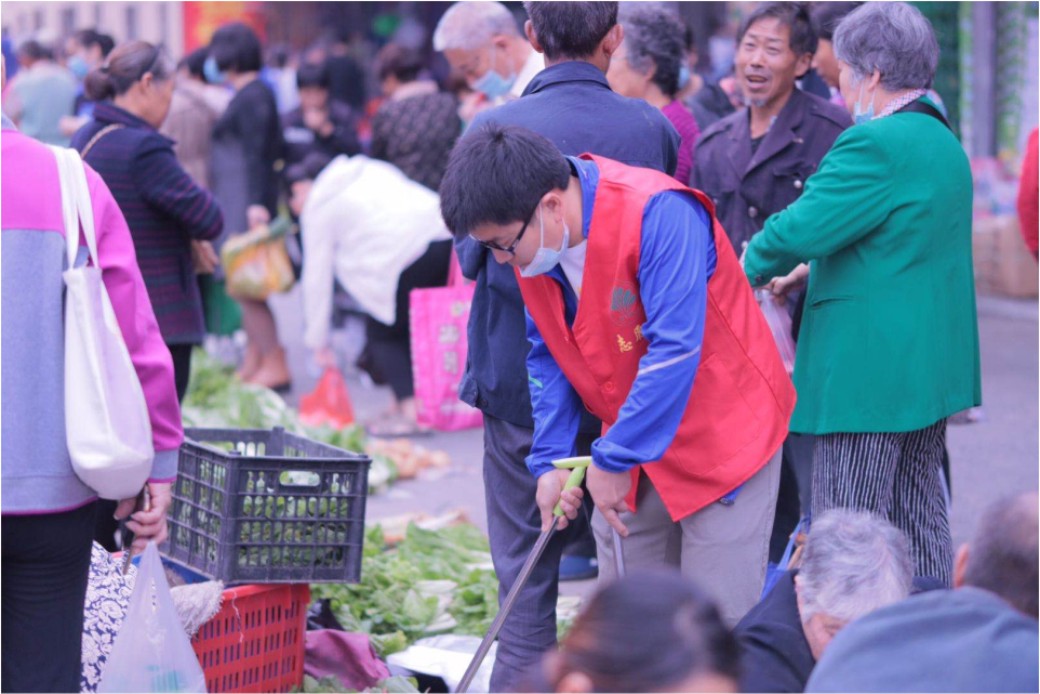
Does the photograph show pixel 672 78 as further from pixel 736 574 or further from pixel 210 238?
pixel 736 574

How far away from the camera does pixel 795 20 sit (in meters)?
4.45

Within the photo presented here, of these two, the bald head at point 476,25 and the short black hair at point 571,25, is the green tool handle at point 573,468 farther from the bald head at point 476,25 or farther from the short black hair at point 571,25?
the bald head at point 476,25

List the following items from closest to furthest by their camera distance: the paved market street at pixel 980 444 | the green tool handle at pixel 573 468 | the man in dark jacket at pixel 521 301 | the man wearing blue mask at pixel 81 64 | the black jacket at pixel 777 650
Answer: the black jacket at pixel 777 650
the green tool handle at pixel 573 468
the man in dark jacket at pixel 521 301
the paved market street at pixel 980 444
the man wearing blue mask at pixel 81 64

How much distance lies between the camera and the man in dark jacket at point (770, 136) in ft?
14.4

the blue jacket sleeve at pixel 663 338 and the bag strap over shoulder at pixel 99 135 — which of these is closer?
the blue jacket sleeve at pixel 663 338

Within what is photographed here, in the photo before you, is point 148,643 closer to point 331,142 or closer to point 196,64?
point 331,142

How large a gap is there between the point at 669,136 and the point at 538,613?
1285 millimetres

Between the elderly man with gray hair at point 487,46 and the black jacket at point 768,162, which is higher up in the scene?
the elderly man with gray hair at point 487,46

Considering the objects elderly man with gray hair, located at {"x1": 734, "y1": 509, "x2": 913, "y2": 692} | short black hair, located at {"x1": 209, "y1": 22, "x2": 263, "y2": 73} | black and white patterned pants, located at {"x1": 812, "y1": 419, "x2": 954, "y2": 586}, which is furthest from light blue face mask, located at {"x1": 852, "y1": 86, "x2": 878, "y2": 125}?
short black hair, located at {"x1": 209, "y1": 22, "x2": 263, "y2": 73}

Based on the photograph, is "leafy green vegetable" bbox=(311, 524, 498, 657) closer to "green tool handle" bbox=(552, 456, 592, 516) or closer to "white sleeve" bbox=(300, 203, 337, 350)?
"green tool handle" bbox=(552, 456, 592, 516)

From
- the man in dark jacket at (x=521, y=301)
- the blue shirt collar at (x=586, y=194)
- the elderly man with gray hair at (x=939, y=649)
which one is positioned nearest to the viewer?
the elderly man with gray hair at (x=939, y=649)

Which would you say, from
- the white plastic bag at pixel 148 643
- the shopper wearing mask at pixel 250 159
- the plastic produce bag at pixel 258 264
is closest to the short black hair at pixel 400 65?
the shopper wearing mask at pixel 250 159

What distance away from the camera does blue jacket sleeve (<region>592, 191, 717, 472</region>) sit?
293 centimetres

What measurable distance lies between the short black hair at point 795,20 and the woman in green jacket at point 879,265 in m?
0.62
